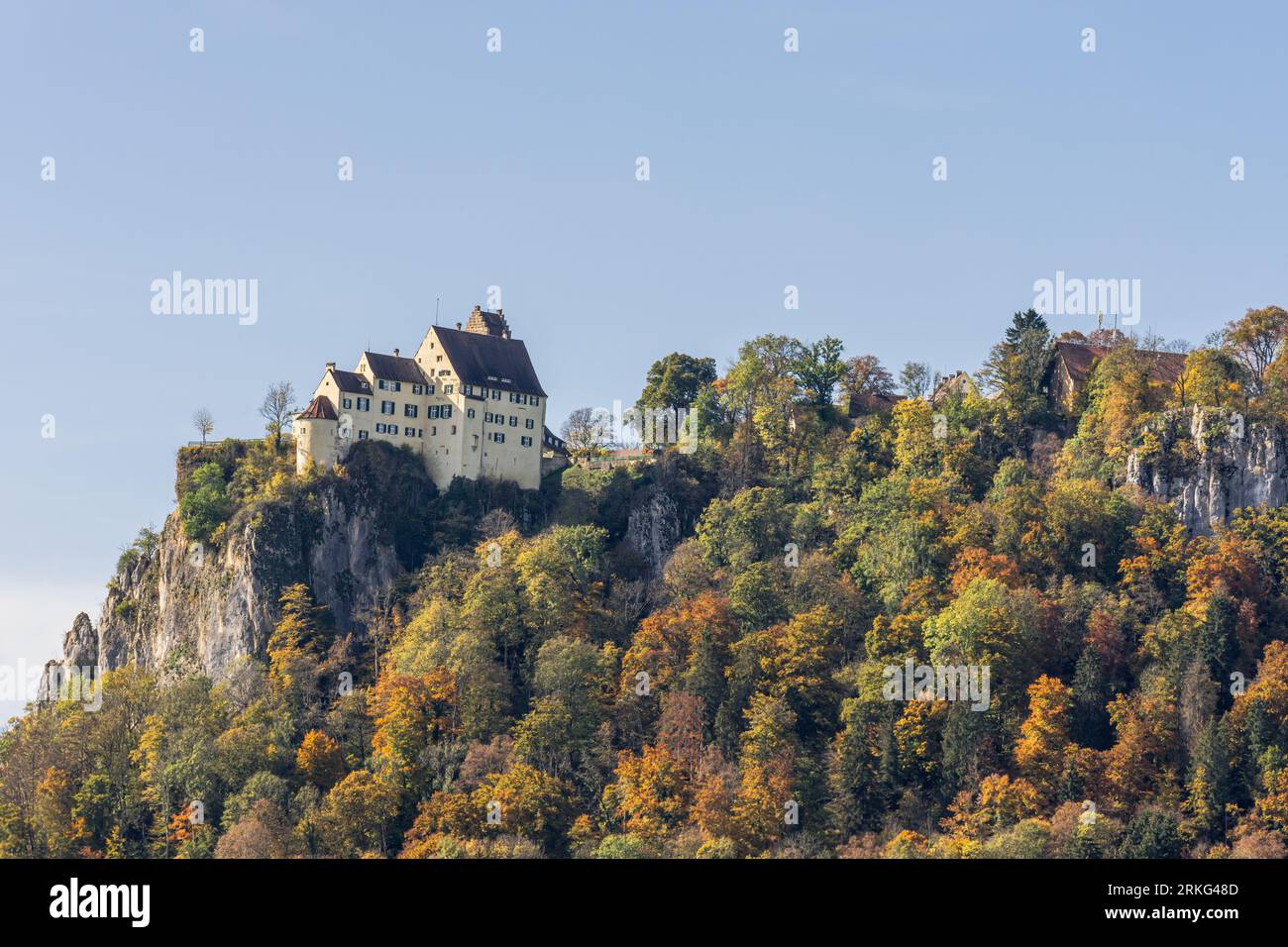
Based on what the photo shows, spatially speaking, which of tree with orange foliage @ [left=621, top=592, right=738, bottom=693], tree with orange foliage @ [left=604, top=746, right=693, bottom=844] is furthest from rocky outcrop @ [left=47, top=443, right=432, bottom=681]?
tree with orange foliage @ [left=604, top=746, right=693, bottom=844]

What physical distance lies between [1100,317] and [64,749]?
6481 centimetres

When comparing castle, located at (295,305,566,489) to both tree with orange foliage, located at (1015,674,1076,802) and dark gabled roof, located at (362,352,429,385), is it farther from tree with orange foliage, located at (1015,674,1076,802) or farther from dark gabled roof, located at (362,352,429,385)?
tree with orange foliage, located at (1015,674,1076,802)

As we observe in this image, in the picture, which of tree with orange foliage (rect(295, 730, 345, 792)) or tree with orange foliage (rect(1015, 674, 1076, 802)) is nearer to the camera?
tree with orange foliage (rect(1015, 674, 1076, 802))

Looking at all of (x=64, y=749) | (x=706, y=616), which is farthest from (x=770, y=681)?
(x=64, y=749)

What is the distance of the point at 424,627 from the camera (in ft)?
402

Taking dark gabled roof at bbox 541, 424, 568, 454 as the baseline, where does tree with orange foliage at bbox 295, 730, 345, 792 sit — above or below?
below

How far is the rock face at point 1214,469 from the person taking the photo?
12444cm

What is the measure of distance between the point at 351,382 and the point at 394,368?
282cm

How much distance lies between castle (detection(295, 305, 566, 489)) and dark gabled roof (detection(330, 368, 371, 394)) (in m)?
0.05

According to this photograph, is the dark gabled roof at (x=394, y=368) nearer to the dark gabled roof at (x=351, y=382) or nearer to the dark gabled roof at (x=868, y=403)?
the dark gabled roof at (x=351, y=382)

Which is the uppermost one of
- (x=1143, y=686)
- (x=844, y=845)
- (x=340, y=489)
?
(x=340, y=489)

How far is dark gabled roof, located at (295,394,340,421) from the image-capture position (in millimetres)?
129000

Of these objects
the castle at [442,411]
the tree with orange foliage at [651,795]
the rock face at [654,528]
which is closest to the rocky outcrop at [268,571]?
the castle at [442,411]
